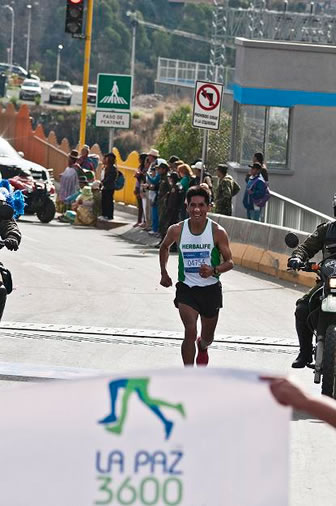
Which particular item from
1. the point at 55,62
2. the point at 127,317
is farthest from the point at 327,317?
the point at 55,62

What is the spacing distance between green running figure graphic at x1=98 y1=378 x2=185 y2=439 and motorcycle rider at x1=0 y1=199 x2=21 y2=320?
826 cm

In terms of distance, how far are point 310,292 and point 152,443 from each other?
7855 millimetres

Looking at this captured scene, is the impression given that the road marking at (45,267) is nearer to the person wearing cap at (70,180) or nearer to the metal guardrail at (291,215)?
the metal guardrail at (291,215)

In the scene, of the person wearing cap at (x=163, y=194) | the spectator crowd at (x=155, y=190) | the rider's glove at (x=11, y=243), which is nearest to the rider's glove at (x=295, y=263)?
the rider's glove at (x=11, y=243)

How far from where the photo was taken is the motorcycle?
3128cm

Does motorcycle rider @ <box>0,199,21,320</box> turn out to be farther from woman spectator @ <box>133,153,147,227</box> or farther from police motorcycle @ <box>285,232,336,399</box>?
woman spectator @ <box>133,153,147,227</box>

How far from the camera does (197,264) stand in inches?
430

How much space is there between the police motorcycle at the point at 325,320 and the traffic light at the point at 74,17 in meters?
21.5

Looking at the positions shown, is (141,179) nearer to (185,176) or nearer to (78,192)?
(78,192)

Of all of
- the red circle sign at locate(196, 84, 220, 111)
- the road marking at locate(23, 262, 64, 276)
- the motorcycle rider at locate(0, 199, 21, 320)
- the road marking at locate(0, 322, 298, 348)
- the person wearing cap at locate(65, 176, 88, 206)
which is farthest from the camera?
the person wearing cap at locate(65, 176, 88, 206)

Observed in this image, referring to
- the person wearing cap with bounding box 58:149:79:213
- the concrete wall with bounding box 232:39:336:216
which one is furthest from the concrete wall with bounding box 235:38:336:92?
the person wearing cap with bounding box 58:149:79:213

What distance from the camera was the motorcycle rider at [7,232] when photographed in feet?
38.3

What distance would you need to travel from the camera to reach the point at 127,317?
15789 mm

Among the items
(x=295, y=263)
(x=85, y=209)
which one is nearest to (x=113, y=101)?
(x=85, y=209)
